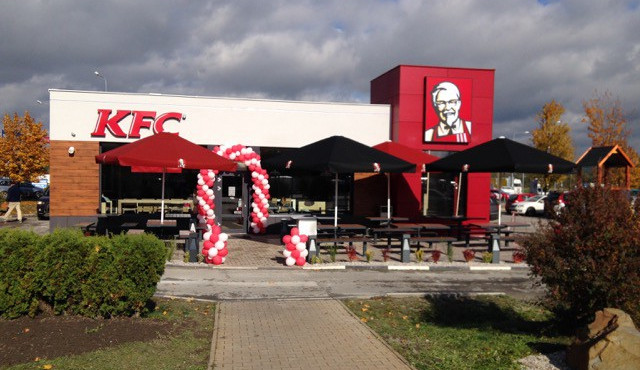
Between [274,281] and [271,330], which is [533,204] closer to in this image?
[274,281]

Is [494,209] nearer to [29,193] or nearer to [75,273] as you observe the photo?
[75,273]

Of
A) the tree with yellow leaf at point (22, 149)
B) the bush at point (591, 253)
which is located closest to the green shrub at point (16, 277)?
the bush at point (591, 253)

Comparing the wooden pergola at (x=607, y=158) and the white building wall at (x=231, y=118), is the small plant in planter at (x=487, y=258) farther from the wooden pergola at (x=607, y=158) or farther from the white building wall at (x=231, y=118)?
the wooden pergola at (x=607, y=158)

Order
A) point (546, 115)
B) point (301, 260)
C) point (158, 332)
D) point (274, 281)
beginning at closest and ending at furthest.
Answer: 1. point (158, 332)
2. point (274, 281)
3. point (301, 260)
4. point (546, 115)

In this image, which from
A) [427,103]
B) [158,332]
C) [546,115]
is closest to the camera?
[158,332]

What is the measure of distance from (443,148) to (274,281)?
10.7 meters

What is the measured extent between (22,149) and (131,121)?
72.3 ft

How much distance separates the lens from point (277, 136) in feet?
64.2

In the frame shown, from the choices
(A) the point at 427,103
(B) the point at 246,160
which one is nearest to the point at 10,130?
(B) the point at 246,160

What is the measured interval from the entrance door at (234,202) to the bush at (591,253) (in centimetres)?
1337

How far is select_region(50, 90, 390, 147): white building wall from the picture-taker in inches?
712

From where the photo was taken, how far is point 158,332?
7.02 meters

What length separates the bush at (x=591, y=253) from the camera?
21.0ft

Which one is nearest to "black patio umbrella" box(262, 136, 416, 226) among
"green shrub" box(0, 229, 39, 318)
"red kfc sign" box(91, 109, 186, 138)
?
"red kfc sign" box(91, 109, 186, 138)
